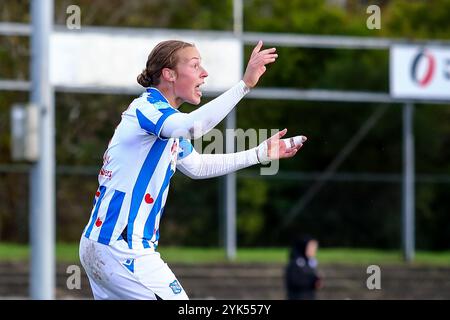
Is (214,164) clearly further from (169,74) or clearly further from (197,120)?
(197,120)

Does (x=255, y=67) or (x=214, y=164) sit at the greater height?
(x=255, y=67)

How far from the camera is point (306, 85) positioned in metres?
32.5

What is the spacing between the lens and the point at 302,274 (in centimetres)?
1677

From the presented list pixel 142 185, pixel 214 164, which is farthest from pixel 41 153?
pixel 142 185

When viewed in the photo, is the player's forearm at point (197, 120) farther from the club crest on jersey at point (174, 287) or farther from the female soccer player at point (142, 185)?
the club crest on jersey at point (174, 287)

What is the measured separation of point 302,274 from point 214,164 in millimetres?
10131

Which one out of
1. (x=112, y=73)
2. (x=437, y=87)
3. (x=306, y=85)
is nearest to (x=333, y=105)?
(x=306, y=85)

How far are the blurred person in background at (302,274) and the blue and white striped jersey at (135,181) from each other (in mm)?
10351

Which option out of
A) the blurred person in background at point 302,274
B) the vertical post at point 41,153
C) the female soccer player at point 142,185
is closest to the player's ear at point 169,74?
the female soccer player at point 142,185

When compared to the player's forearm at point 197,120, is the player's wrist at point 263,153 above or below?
below

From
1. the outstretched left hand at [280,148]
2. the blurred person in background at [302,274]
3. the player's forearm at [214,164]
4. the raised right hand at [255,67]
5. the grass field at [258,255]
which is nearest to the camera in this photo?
the raised right hand at [255,67]

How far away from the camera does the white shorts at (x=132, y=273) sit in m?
6.14

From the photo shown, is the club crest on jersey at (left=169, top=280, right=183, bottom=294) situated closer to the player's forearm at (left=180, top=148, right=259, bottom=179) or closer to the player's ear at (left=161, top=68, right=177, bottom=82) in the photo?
the player's forearm at (left=180, top=148, right=259, bottom=179)

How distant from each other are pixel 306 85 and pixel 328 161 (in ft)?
8.16
